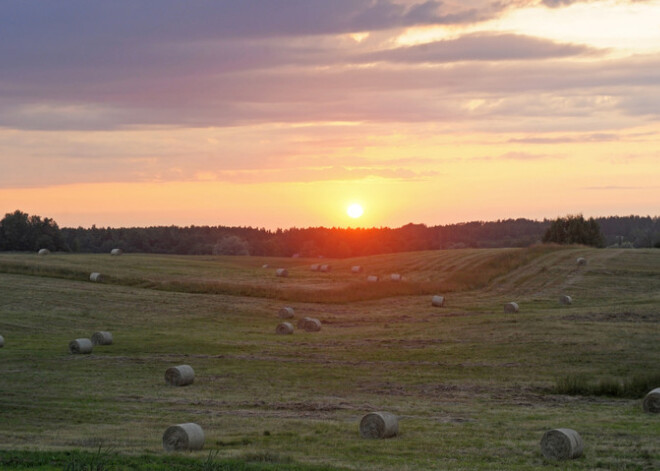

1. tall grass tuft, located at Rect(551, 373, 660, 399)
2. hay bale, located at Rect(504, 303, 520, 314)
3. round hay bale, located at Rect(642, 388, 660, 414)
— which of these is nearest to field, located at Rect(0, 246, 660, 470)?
tall grass tuft, located at Rect(551, 373, 660, 399)

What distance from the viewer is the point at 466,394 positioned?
106 ft

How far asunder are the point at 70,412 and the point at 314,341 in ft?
69.4

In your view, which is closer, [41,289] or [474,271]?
[41,289]

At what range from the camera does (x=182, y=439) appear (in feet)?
68.8

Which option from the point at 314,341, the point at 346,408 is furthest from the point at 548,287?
the point at 346,408

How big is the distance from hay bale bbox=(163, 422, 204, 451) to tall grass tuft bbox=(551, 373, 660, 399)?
16.3m

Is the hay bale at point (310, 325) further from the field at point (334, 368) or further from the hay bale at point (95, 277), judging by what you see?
the hay bale at point (95, 277)

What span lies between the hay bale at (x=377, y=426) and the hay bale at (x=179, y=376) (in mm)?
12150

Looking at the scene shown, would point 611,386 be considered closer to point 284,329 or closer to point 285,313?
point 284,329

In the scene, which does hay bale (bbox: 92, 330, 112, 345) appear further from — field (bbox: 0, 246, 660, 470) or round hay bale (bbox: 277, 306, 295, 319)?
round hay bale (bbox: 277, 306, 295, 319)

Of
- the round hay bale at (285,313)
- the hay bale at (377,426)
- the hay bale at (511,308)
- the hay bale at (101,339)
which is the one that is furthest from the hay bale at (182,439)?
the hay bale at (511,308)

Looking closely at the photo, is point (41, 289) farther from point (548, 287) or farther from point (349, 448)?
point (349, 448)

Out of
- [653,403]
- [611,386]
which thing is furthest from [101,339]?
[653,403]

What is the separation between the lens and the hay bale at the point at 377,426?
23188 millimetres
